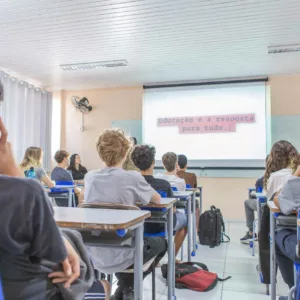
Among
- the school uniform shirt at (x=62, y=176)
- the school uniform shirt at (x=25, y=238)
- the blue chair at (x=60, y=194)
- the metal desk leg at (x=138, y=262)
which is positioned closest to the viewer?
the school uniform shirt at (x=25, y=238)

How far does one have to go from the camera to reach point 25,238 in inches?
25.5

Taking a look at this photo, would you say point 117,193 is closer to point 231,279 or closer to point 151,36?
point 231,279

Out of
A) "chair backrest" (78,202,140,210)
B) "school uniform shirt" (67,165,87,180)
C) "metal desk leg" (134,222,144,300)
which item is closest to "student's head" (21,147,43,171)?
"school uniform shirt" (67,165,87,180)

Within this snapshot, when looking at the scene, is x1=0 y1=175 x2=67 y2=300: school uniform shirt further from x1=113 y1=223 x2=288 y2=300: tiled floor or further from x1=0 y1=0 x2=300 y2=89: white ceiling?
x1=0 y1=0 x2=300 y2=89: white ceiling

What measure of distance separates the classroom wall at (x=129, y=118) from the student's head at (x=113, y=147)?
371cm

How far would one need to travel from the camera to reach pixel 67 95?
21.2ft

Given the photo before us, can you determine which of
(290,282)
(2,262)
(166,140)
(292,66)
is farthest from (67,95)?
(2,262)

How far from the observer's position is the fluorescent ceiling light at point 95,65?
4668mm

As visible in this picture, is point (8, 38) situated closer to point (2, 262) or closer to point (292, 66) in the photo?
point (2, 262)

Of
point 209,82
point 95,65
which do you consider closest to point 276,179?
point 95,65

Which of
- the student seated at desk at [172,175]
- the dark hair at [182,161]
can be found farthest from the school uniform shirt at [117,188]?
the dark hair at [182,161]

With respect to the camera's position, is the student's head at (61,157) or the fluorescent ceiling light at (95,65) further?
the fluorescent ceiling light at (95,65)

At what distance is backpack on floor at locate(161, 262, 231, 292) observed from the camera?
7.60ft

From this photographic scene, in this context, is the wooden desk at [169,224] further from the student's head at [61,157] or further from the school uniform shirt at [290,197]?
the student's head at [61,157]
